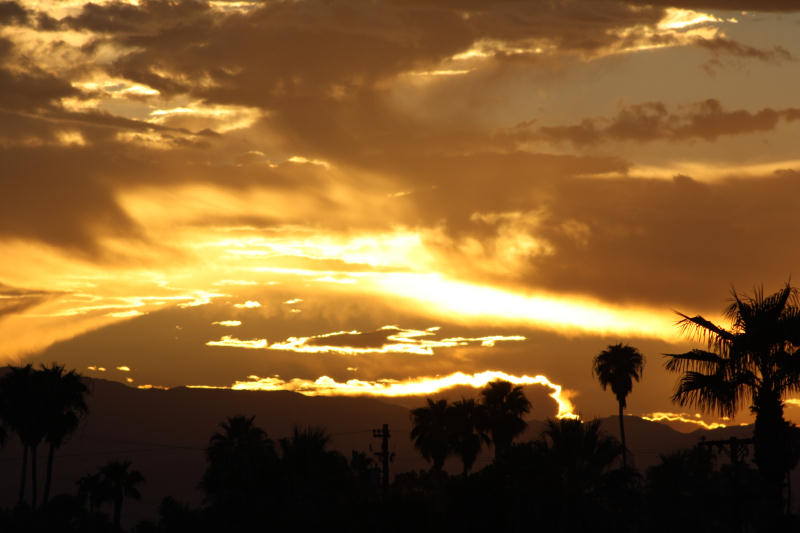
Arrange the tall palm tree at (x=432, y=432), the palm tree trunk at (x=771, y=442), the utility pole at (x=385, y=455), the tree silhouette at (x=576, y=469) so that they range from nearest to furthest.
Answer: the palm tree trunk at (x=771, y=442), the tree silhouette at (x=576, y=469), the utility pole at (x=385, y=455), the tall palm tree at (x=432, y=432)

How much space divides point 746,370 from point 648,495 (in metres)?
44.9

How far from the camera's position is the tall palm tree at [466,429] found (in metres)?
93.2

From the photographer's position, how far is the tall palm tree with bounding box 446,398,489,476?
9325 cm

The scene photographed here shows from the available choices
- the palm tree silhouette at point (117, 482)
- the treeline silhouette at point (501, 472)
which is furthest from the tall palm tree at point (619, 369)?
the palm tree silhouette at point (117, 482)

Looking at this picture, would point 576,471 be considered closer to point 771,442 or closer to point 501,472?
point 501,472

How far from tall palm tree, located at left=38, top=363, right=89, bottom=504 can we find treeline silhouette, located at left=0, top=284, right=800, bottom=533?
11cm

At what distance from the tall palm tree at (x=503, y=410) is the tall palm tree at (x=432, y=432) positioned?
4053 mm

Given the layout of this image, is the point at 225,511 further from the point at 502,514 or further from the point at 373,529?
the point at 502,514

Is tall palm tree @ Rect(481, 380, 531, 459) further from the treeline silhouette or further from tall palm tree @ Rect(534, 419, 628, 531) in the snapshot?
tall palm tree @ Rect(534, 419, 628, 531)

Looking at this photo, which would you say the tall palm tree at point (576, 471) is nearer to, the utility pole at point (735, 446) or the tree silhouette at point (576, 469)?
the tree silhouette at point (576, 469)

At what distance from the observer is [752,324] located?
91.4 ft

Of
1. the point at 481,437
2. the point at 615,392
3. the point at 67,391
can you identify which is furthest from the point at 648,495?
the point at 67,391

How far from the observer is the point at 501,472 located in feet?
153

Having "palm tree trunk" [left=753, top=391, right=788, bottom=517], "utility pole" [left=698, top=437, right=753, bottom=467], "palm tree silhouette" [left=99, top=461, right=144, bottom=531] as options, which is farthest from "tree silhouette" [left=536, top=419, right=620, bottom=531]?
"palm tree silhouette" [left=99, top=461, right=144, bottom=531]
